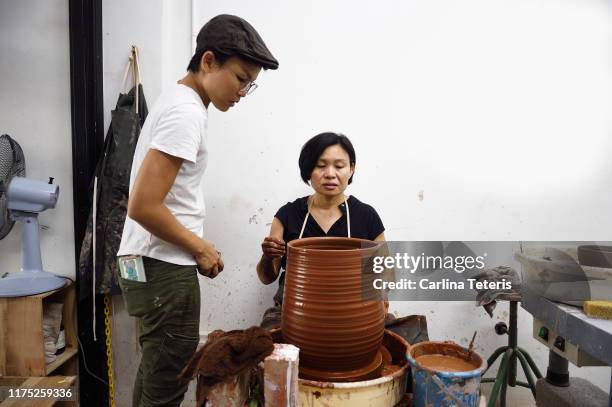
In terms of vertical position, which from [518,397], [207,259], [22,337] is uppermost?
[207,259]

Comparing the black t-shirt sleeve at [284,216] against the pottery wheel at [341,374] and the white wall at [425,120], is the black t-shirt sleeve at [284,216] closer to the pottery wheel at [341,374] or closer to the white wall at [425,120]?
the white wall at [425,120]

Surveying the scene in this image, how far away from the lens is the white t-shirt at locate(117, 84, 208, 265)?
113 cm

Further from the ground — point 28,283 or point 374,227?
point 374,227

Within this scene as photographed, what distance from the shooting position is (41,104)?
2096mm

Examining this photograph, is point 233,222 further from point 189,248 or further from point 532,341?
Answer: point 532,341

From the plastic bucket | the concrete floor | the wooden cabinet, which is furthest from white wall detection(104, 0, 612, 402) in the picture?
the plastic bucket

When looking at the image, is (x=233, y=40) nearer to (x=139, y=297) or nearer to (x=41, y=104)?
(x=139, y=297)

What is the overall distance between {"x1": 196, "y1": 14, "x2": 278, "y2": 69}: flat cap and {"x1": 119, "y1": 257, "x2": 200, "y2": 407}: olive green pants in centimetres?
68

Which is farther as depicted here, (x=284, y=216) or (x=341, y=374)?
(x=284, y=216)

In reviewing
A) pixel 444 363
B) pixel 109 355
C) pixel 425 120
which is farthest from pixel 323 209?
pixel 109 355

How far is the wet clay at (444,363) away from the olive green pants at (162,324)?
0.74 metres

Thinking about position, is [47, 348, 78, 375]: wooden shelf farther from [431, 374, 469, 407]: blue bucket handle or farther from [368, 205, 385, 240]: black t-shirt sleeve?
[431, 374, 469, 407]: blue bucket handle

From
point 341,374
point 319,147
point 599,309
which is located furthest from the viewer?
point 319,147

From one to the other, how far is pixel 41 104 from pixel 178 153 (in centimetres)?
148
